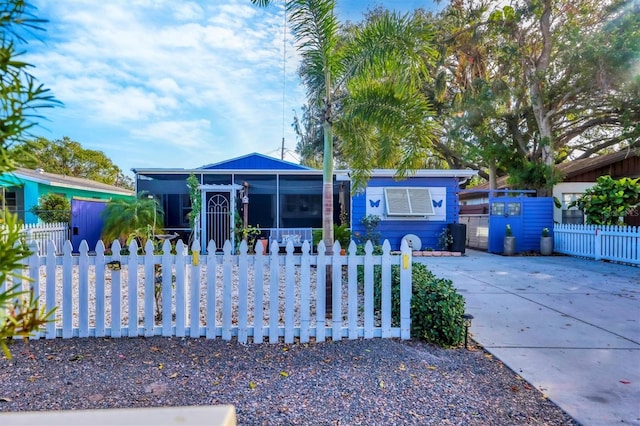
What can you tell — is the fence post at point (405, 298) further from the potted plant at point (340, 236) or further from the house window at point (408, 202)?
the house window at point (408, 202)

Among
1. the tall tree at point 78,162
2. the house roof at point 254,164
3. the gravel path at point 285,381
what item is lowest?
the gravel path at point 285,381

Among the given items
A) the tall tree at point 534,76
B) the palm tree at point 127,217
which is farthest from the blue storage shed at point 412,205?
the palm tree at point 127,217

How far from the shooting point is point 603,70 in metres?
11.0

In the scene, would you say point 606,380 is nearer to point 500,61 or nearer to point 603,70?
point 603,70

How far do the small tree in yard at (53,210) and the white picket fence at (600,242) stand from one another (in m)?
16.5

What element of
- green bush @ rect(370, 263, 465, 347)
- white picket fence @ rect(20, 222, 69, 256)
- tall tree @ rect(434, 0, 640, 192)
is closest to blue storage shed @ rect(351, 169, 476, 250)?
tall tree @ rect(434, 0, 640, 192)

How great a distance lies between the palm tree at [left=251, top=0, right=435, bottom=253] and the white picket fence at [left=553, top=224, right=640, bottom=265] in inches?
318

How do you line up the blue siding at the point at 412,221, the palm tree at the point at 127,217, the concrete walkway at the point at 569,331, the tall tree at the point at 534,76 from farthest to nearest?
the blue siding at the point at 412,221, the tall tree at the point at 534,76, the palm tree at the point at 127,217, the concrete walkway at the point at 569,331

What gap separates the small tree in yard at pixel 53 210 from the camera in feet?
39.6

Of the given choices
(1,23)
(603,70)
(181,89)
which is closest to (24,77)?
(1,23)

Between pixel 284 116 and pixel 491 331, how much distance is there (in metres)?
19.0

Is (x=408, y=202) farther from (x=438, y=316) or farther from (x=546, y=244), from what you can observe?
(x=438, y=316)

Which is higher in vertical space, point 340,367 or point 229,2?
point 229,2

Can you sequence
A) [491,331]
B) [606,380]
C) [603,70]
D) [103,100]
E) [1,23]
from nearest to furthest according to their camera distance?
[1,23]
[606,380]
[491,331]
[103,100]
[603,70]
